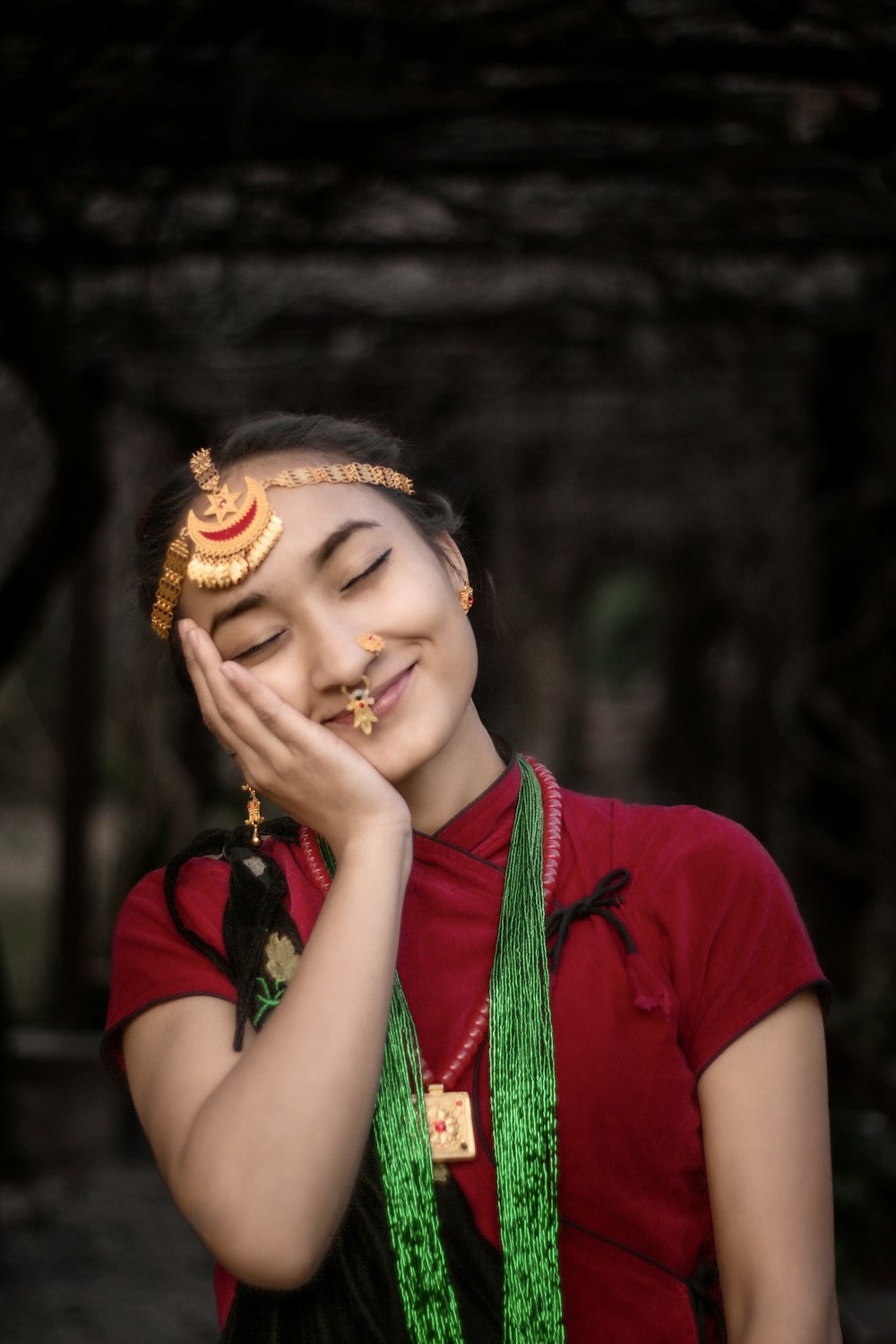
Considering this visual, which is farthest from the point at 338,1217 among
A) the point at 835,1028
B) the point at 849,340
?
the point at 849,340

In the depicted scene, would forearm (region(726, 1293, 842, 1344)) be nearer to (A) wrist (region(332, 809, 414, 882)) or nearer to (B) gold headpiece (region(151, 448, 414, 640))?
(A) wrist (region(332, 809, 414, 882))

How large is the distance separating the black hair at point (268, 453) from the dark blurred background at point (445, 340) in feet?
0.71

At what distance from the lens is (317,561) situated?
159cm

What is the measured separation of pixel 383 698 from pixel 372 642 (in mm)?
62

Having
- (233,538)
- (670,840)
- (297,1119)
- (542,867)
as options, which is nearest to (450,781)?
(542,867)

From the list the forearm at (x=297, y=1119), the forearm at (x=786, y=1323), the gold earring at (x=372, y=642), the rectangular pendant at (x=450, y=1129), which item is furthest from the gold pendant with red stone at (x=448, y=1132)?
the gold earring at (x=372, y=642)

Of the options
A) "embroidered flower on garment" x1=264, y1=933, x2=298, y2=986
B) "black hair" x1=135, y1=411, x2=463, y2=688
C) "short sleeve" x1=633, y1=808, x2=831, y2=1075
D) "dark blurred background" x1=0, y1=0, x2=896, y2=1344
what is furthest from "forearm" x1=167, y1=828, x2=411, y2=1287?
"dark blurred background" x1=0, y1=0, x2=896, y2=1344

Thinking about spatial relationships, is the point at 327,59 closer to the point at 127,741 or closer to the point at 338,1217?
the point at 338,1217

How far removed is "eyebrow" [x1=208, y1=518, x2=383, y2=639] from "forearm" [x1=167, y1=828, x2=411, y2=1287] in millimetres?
378

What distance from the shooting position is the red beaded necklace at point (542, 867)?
59.8 inches

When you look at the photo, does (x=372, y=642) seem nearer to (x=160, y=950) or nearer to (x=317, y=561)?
(x=317, y=561)

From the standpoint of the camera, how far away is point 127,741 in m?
7.15

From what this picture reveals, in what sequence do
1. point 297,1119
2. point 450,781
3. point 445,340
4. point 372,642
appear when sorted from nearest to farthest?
point 297,1119 → point 372,642 → point 450,781 → point 445,340

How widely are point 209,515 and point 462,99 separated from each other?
189cm
